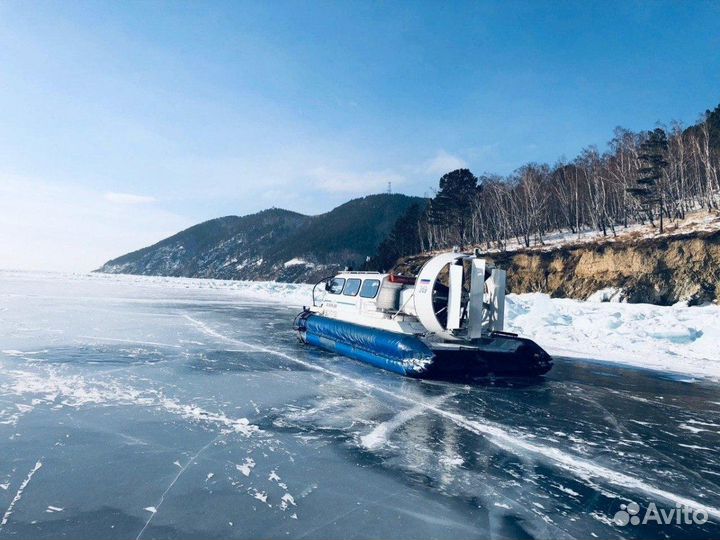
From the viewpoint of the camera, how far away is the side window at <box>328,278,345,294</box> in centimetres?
1296

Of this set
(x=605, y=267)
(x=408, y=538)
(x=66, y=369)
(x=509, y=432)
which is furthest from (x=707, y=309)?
(x=66, y=369)

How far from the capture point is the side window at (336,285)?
13.0 metres

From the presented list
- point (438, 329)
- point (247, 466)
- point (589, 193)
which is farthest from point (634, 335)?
point (589, 193)

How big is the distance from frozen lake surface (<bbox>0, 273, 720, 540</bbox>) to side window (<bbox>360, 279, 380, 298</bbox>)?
8.25 feet

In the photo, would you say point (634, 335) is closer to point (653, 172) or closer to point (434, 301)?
point (434, 301)

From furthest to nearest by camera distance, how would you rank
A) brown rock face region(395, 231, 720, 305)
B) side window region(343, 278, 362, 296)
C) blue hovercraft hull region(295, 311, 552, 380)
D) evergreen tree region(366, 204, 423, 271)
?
evergreen tree region(366, 204, 423, 271), brown rock face region(395, 231, 720, 305), side window region(343, 278, 362, 296), blue hovercraft hull region(295, 311, 552, 380)

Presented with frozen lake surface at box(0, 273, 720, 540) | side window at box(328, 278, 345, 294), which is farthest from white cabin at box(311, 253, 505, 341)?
frozen lake surface at box(0, 273, 720, 540)

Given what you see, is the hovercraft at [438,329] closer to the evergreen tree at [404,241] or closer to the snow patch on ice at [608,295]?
the snow patch on ice at [608,295]

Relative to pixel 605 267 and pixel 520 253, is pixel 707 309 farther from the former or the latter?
pixel 520 253

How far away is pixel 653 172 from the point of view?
115ft

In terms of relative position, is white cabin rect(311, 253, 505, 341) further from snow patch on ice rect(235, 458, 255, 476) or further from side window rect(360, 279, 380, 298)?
snow patch on ice rect(235, 458, 255, 476)

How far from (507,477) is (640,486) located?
1200mm

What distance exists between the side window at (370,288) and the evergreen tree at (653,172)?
2988 centimetres

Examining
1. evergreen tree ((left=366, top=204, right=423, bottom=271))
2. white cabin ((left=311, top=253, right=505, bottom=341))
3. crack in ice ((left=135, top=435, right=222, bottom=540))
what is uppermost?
evergreen tree ((left=366, top=204, right=423, bottom=271))
